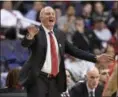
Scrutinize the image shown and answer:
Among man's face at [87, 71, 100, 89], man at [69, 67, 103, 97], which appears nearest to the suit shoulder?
man at [69, 67, 103, 97]

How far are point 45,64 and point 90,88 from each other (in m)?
1.73

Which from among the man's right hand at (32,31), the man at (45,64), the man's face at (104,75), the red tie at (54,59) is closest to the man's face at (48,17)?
the man at (45,64)

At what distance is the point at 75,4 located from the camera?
52.8 ft

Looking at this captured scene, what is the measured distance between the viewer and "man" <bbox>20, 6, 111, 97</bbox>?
831cm

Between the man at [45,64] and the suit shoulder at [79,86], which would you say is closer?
the man at [45,64]

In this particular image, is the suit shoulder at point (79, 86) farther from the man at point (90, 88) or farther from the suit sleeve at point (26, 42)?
the suit sleeve at point (26, 42)

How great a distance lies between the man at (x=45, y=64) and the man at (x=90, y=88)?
4.56 ft

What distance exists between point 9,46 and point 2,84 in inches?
57.3

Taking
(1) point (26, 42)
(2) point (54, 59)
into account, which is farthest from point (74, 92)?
(1) point (26, 42)

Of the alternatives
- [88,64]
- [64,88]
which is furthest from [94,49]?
[64,88]

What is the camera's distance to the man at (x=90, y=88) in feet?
32.3

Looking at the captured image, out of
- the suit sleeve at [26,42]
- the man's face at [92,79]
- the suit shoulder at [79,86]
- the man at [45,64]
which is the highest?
the suit sleeve at [26,42]

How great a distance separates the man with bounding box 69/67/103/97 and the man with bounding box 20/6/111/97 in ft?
4.56

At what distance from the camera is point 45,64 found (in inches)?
330
